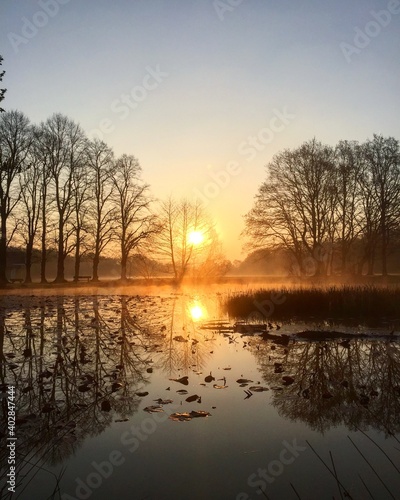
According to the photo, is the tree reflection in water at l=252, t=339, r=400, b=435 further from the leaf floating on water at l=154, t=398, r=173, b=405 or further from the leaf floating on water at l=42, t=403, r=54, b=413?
the leaf floating on water at l=42, t=403, r=54, b=413

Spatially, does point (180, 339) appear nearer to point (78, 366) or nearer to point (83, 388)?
point (78, 366)

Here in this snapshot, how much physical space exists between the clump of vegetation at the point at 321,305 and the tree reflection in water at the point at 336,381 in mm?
5039

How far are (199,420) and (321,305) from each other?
1112 centimetres

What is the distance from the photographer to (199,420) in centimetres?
416

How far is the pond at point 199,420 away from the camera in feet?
9.44

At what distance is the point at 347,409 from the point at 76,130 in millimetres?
33725

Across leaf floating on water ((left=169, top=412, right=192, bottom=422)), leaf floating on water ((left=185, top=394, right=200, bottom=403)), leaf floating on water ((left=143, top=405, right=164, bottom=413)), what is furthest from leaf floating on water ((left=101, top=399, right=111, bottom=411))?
leaf floating on water ((left=185, top=394, right=200, bottom=403))

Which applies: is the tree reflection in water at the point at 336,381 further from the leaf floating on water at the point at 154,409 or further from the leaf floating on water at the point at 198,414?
the leaf floating on water at the point at 154,409

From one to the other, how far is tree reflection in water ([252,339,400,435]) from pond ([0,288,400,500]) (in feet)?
0.08

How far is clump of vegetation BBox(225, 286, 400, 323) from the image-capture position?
13266 millimetres

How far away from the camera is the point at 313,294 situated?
14.7 metres

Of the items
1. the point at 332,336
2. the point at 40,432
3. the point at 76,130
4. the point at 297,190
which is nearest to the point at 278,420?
the point at 40,432

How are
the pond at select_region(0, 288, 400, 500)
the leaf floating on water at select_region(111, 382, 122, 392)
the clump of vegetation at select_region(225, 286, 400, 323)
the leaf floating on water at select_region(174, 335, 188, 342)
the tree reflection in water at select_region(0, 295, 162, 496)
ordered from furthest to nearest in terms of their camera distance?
the clump of vegetation at select_region(225, 286, 400, 323), the leaf floating on water at select_region(174, 335, 188, 342), the leaf floating on water at select_region(111, 382, 122, 392), the tree reflection in water at select_region(0, 295, 162, 496), the pond at select_region(0, 288, 400, 500)

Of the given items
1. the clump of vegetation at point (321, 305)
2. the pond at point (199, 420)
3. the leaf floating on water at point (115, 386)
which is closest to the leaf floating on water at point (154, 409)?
the pond at point (199, 420)
